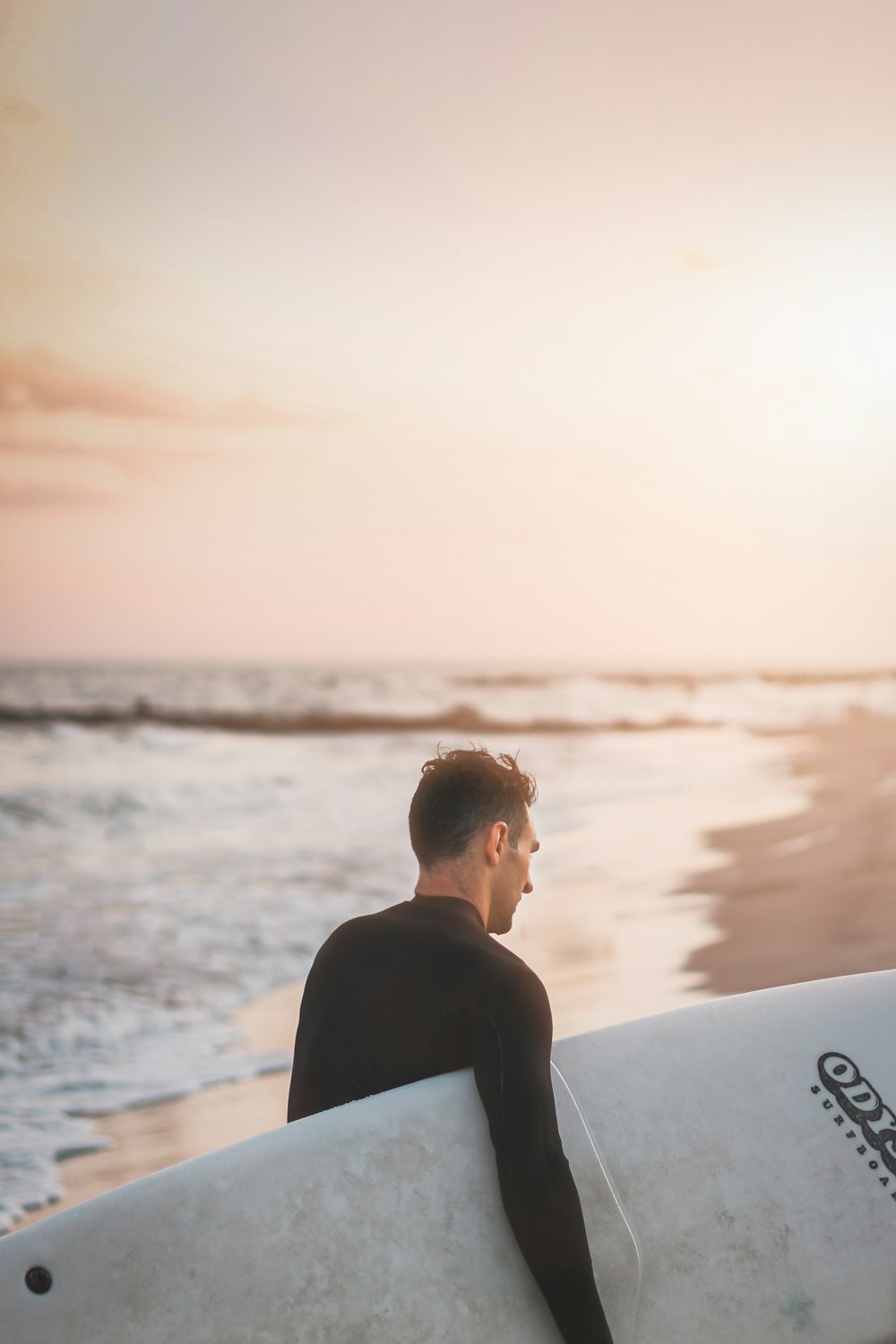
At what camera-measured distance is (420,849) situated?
1751mm

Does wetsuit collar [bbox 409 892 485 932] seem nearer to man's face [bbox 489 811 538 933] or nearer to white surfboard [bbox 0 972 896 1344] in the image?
man's face [bbox 489 811 538 933]

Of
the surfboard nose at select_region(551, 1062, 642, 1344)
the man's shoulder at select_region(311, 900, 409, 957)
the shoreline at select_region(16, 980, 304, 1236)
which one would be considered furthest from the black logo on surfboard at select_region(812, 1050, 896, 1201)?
the shoreline at select_region(16, 980, 304, 1236)

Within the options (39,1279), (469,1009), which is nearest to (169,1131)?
(39,1279)

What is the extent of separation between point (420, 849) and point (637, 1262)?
0.74 metres

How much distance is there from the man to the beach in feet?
5.63

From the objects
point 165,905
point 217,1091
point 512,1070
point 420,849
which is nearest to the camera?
point 512,1070

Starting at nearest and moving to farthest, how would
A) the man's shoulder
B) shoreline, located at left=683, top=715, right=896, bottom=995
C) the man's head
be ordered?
the man's shoulder
the man's head
shoreline, located at left=683, top=715, right=896, bottom=995

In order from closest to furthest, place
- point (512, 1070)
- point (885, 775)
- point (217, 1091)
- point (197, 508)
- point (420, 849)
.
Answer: point (512, 1070) → point (420, 849) → point (217, 1091) → point (885, 775) → point (197, 508)

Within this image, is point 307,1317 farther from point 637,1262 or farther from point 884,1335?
point 884,1335

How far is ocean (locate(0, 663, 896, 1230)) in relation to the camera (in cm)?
414

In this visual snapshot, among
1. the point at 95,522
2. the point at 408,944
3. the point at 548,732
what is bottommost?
the point at 548,732

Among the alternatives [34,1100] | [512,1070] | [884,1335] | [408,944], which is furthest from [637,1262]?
[34,1100]

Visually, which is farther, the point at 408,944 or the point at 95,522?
the point at 95,522

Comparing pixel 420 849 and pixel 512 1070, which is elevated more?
pixel 420 849
